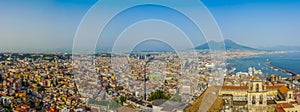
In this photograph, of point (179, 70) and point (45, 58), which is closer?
point (179, 70)

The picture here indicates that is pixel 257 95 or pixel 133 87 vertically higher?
pixel 133 87

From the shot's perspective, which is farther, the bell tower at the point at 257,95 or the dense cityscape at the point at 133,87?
the bell tower at the point at 257,95

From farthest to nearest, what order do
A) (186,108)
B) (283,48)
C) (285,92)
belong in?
1. (283,48)
2. (285,92)
3. (186,108)

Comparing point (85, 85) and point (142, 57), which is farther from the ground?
point (142, 57)

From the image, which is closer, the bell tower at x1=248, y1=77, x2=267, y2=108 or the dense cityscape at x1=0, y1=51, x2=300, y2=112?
the dense cityscape at x1=0, y1=51, x2=300, y2=112

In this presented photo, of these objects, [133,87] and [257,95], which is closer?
[133,87]

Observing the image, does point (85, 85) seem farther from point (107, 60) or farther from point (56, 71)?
point (56, 71)

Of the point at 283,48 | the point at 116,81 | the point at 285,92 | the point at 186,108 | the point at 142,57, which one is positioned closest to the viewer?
the point at 186,108

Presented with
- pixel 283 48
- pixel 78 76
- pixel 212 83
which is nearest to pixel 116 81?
pixel 78 76
